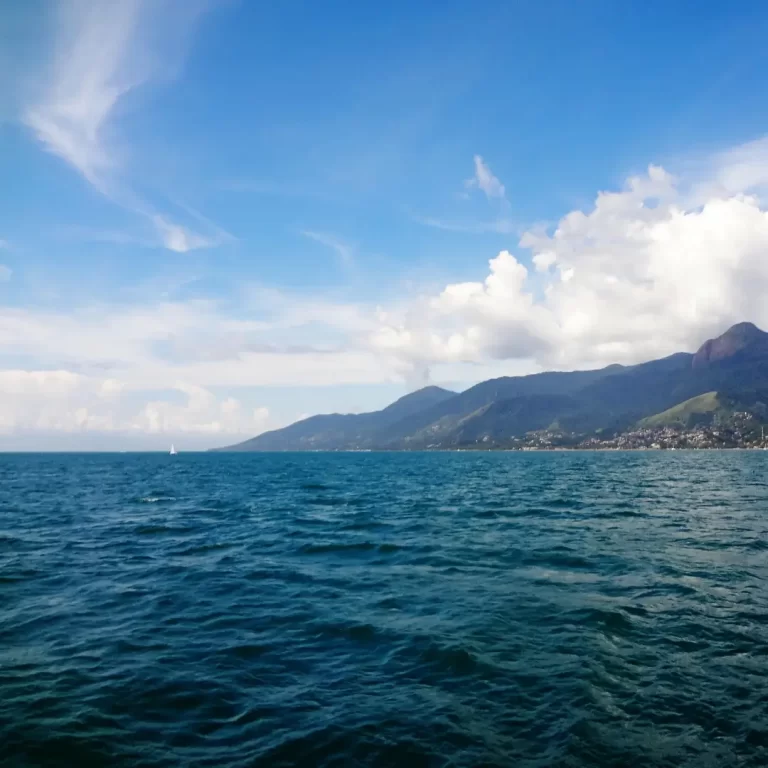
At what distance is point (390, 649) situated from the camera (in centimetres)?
1892

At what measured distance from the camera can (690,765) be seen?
471 inches

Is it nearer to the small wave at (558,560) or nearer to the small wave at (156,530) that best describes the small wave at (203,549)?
the small wave at (156,530)

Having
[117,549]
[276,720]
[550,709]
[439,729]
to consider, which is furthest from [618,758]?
[117,549]

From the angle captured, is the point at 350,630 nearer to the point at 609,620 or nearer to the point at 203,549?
the point at 609,620

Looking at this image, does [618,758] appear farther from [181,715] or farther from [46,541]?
[46,541]

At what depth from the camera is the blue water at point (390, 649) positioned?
42.8ft

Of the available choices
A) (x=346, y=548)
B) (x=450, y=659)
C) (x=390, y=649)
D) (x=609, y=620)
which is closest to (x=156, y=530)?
(x=346, y=548)

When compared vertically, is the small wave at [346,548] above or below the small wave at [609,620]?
above

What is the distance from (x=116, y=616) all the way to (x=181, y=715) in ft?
34.1

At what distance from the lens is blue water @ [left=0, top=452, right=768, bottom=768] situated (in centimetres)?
1304

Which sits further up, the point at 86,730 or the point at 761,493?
the point at 86,730

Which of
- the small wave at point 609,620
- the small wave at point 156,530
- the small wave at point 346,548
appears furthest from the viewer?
the small wave at point 156,530

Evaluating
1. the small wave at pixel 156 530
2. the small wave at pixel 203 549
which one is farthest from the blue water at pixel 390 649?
the small wave at pixel 156 530

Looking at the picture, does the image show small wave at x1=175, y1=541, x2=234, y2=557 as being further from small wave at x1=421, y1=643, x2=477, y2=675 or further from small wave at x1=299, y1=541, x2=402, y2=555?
small wave at x1=421, y1=643, x2=477, y2=675
